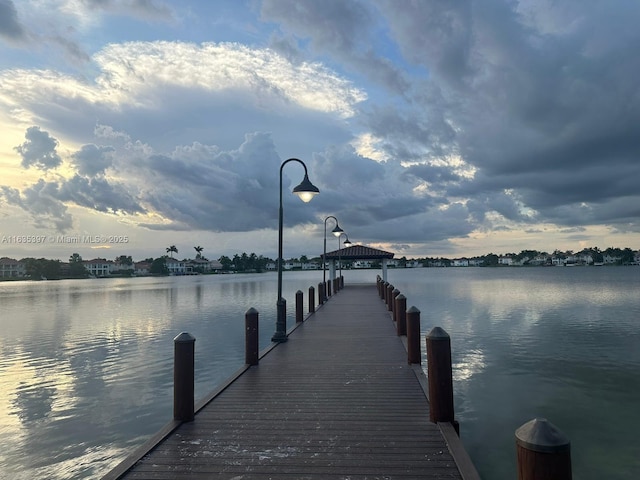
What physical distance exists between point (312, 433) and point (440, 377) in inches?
69.7

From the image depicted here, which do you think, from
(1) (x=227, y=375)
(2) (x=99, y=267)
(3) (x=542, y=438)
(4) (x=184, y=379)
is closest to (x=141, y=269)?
(2) (x=99, y=267)

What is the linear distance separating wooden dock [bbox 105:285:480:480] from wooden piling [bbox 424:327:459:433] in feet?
0.64

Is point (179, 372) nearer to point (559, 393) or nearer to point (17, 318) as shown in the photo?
point (559, 393)

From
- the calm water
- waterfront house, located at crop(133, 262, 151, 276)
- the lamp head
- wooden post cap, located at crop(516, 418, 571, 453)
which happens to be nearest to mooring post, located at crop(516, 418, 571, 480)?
wooden post cap, located at crop(516, 418, 571, 453)

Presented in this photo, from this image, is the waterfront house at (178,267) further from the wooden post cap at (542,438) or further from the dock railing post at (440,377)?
the wooden post cap at (542,438)

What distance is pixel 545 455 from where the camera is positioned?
2492 millimetres

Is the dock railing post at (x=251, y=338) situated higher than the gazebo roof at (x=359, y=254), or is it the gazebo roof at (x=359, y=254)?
the gazebo roof at (x=359, y=254)

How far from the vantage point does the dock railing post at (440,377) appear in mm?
5367

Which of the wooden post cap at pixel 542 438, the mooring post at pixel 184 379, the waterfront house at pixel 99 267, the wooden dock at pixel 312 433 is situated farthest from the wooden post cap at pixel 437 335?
the waterfront house at pixel 99 267

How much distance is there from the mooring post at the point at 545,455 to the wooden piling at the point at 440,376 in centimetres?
281

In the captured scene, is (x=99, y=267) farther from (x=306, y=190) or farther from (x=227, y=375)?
(x=306, y=190)

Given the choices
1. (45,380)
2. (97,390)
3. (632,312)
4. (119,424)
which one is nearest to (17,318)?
(45,380)

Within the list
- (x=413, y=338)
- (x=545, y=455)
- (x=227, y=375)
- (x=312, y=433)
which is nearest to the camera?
(x=545, y=455)

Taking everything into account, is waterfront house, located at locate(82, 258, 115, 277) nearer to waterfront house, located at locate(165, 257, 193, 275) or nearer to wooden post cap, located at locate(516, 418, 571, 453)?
waterfront house, located at locate(165, 257, 193, 275)
